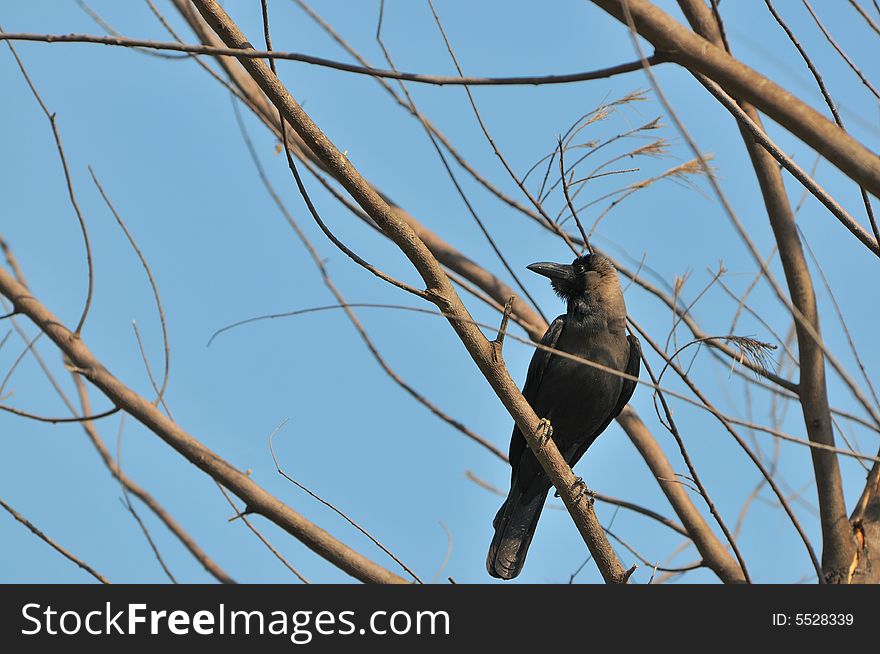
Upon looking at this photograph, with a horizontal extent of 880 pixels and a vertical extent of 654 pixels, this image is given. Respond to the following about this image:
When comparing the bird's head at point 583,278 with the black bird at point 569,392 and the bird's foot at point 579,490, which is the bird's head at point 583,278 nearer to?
the black bird at point 569,392

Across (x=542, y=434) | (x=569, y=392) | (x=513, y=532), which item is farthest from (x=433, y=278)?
(x=513, y=532)

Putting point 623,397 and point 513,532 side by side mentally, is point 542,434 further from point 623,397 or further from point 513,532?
point 513,532

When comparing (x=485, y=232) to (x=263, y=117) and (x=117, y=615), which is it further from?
(x=117, y=615)

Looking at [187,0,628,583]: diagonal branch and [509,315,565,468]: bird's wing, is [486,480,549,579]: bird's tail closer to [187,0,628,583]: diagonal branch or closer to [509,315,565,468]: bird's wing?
[509,315,565,468]: bird's wing

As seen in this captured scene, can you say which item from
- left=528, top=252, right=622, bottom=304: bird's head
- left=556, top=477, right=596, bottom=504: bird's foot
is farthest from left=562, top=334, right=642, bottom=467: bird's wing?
left=556, top=477, right=596, bottom=504: bird's foot

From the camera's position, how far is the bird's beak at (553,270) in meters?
5.55

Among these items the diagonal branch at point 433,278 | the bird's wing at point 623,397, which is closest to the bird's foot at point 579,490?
the diagonal branch at point 433,278

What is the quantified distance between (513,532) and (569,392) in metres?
0.84

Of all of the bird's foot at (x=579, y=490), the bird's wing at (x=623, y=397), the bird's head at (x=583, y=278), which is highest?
the bird's head at (x=583, y=278)

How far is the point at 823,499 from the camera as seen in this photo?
164 inches

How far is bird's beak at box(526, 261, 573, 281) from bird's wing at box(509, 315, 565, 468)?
0.31 metres

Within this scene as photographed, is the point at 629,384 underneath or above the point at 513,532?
above

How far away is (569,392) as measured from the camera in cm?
511

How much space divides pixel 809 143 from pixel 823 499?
9.04 feet
